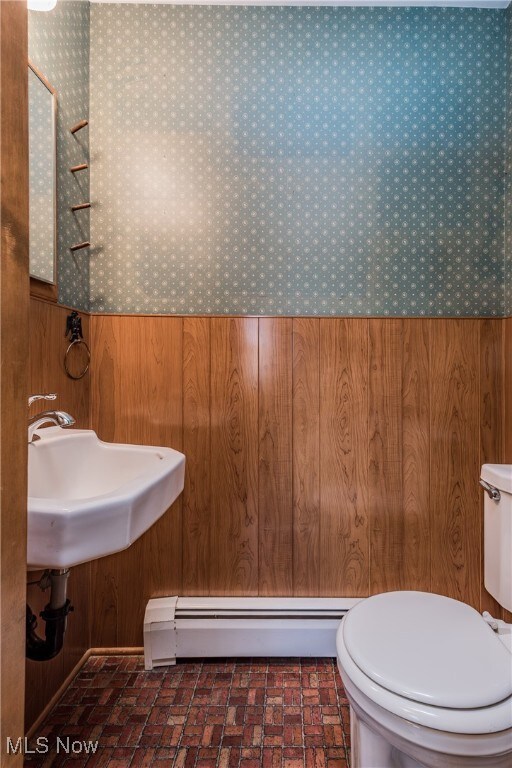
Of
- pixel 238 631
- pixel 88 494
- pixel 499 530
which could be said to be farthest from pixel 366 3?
pixel 238 631

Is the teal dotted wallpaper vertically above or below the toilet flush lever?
above

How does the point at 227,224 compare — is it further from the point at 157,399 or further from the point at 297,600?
the point at 297,600

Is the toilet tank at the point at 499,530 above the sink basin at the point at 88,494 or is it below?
below

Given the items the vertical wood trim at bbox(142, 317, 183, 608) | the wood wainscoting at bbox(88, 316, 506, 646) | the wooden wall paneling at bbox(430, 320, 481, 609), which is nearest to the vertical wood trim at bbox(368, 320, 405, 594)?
the wood wainscoting at bbox(88, 316, 506, 646)

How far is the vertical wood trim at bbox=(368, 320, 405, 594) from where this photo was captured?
155cm

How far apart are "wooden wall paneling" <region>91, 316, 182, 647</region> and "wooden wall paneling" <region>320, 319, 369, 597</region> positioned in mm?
602

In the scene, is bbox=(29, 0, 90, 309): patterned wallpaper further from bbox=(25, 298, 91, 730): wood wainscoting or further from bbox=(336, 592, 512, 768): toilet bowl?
bbox=(336, 592, 512, 768): toilet bowl

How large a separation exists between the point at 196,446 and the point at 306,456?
456 mm

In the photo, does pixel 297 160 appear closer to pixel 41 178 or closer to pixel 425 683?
pixel 41 178

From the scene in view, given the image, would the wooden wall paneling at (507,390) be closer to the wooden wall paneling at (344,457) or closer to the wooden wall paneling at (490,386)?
the wooden wall paneling at (490,386)

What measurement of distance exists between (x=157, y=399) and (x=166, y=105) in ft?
3.92

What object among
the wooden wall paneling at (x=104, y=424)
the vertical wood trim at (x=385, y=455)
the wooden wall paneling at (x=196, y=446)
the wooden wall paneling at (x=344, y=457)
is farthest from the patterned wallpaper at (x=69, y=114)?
the vertical wood trim at (x=385, y=455)

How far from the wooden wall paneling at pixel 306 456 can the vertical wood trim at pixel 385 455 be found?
0.22 m

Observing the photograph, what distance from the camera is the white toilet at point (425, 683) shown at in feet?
2.35
